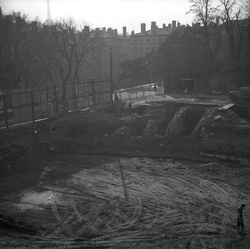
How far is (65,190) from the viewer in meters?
14.0

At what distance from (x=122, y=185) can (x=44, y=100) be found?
14.6m

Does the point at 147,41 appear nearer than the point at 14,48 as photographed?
No

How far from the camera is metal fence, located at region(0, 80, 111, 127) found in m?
23.4

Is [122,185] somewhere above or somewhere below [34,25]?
below

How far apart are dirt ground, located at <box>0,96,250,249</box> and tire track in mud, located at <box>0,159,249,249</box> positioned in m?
0.04

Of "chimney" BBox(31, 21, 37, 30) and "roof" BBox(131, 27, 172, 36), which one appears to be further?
"roof" BBox(131, 27, 172, 36)

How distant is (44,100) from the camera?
26.4 metres

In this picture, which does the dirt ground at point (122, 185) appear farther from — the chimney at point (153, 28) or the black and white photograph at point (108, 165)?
the chimney at point (153, 28)

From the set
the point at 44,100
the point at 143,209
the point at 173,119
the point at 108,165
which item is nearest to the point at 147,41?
the point at 44,100

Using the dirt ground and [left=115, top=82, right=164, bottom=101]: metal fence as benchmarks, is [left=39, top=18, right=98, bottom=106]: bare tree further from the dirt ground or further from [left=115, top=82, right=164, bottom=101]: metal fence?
the dirt ground

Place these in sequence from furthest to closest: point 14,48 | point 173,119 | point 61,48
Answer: point 61,48 → point 14,48 → point 173,119

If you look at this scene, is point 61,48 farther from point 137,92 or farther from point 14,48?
point 137,92

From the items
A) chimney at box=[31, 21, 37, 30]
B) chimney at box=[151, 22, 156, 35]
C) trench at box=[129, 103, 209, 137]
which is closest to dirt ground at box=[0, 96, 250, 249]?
trench at box=[129, 103, 209, 137]

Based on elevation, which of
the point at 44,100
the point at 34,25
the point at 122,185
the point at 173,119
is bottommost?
the point at 122,185
